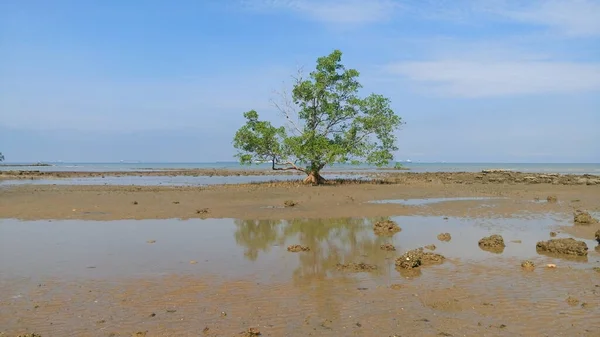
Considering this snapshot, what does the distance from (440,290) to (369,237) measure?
5028 millimetres

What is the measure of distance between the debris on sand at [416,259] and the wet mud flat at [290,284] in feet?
0.14

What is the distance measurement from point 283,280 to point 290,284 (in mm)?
301

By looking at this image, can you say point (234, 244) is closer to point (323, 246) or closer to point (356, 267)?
point (323, 246)

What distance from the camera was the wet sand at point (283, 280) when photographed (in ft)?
19.7

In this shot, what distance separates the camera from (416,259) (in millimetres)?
8859

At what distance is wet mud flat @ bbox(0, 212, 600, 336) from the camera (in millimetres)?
5961

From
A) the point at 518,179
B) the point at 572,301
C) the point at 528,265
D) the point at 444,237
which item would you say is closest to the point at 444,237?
the point at 444,237

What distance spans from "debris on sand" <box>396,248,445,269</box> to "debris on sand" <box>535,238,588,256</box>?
2.69 metres

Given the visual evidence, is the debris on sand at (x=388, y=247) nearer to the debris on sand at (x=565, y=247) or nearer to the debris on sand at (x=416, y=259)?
the debris on sand at (x=416, y=259)

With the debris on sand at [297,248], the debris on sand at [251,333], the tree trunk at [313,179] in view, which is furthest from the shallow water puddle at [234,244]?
the tree trunk at [313,179]

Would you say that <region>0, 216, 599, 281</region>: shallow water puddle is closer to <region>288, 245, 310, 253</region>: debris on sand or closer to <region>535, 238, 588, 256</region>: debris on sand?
<region>288, 245, 310, 253</region>: debris on sand

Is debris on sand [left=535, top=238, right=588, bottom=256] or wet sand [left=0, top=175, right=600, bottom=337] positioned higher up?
debris on sand [left=535, top=238, right=588, bottom=256]

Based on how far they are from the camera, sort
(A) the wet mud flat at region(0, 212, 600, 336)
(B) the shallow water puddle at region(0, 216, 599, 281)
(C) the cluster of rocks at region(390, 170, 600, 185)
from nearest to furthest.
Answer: (A) the wet mud flat at region(0, 212, 600, 336)
(B) the shallow water puddle at region(0, 216, 599, 281)
(C) the cluster of rocks at region(390, 170, 600, 185)

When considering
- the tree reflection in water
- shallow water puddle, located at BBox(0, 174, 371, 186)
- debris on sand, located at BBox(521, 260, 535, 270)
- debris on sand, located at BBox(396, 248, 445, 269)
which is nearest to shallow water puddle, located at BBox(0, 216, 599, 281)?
the tree reflection in water
